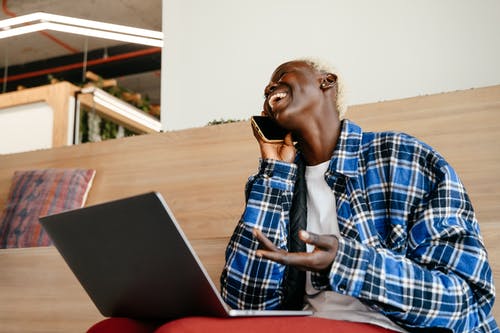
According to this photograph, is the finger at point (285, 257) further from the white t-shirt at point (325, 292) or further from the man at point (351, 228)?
the white t-shirt at point (325, 292)

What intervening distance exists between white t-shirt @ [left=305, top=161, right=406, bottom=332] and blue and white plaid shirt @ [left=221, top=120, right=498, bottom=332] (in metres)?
0.05

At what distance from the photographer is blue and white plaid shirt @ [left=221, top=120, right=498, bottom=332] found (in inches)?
41.7

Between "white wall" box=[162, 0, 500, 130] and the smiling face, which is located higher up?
"white wall" box=[162, 0, 500, 130]

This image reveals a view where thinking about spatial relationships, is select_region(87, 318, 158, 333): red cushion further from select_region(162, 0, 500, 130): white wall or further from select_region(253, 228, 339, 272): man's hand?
select_region(162, 0, 500, 130): white wall

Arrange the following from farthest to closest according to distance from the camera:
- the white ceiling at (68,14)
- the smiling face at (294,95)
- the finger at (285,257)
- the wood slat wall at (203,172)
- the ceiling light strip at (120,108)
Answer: the white ceiling at (68,14)
the ceiling light strip at (120,108)
the wood slat wall at (203,172)
the smiling face at (294,95)
the finger at (285,257)

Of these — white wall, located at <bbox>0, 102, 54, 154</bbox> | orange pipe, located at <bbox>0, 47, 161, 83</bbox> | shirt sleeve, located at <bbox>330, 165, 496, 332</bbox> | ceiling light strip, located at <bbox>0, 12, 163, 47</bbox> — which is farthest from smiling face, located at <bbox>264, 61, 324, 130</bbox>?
orange pipe, located at <bbox>0, 47, 161, 83</bbox>

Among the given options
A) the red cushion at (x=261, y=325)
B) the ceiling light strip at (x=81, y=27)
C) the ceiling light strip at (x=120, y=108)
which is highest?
the ceiling light strip at (x=81, y=27)

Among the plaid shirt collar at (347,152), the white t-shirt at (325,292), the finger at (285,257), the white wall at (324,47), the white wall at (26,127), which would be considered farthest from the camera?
the white wall at (26,127)

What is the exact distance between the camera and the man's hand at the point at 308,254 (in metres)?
0.90

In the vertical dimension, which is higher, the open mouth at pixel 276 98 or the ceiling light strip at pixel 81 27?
the ceiling light strip at pixel 81 27

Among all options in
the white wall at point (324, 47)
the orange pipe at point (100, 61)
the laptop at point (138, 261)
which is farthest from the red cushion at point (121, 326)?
the orange pipe at point (100, 61)

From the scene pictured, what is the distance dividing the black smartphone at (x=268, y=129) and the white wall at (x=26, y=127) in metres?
3.79

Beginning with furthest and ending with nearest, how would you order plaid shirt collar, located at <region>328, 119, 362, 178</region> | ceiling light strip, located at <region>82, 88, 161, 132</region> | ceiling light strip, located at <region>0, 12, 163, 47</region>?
ceiling light strip, located at <region>82, 88, 161, 132</region> < ceiling light strip, located at <region>0, 12, 163, 47</region> < plaid shirt collar, located at <region>328, 119, 362, 178</region>

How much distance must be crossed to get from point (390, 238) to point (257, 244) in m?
0.33
